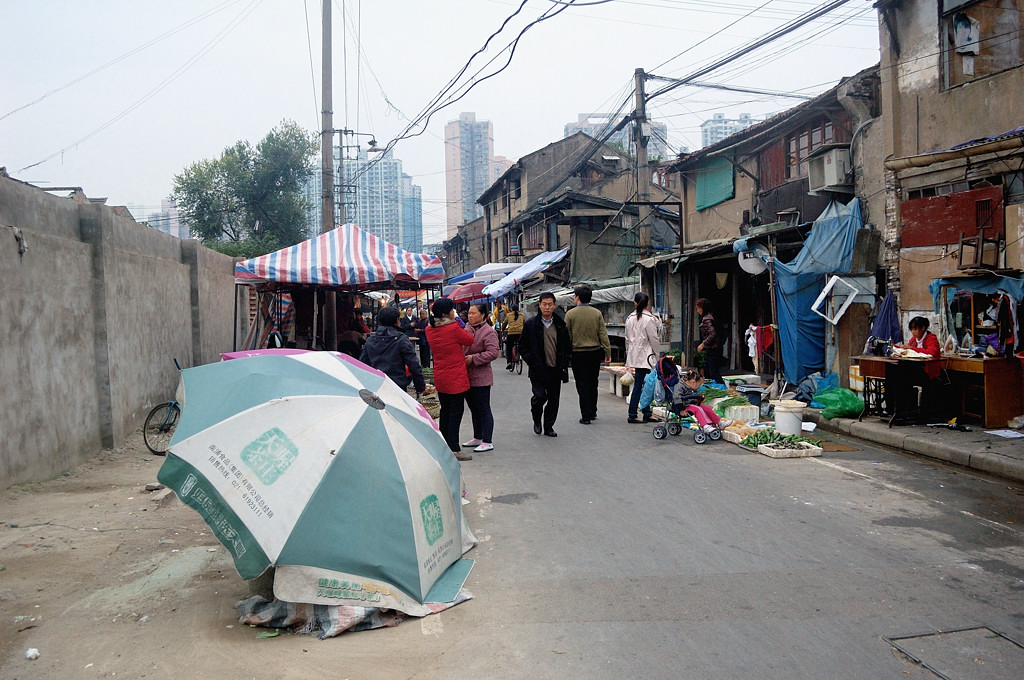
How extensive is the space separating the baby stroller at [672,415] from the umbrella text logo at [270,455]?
646 cm

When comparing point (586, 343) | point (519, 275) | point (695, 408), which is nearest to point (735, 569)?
Result: point (695, 408)

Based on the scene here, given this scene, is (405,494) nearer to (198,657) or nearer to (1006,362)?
(198,657)

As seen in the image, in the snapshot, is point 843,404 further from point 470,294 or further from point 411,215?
point 411,215

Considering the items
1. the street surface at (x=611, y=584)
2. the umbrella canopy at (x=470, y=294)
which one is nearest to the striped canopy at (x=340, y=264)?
the street surface at (x=611, y=584)

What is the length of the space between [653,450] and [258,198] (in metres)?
36.5

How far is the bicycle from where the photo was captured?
923 centimetres

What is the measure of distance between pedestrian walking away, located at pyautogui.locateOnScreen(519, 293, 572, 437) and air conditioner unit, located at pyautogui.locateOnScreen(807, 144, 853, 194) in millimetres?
7051

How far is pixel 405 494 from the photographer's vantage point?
13.8ft

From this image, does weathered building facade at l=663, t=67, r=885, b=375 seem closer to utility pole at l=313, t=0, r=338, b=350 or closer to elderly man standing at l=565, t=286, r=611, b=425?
elderly man standing at l=565, t=286, r=611, b=425

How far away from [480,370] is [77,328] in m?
4.44

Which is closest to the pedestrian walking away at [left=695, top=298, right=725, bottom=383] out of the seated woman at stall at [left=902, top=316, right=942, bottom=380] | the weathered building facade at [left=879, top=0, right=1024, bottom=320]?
the weathered building facade at [left=879, top=0, right=1024, bottom=320]

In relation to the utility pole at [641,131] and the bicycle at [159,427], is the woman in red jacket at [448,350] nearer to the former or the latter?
the bicycle at [159,427]

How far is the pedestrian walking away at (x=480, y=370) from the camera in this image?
862 cm

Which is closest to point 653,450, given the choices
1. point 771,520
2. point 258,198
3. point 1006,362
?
point 771,520
